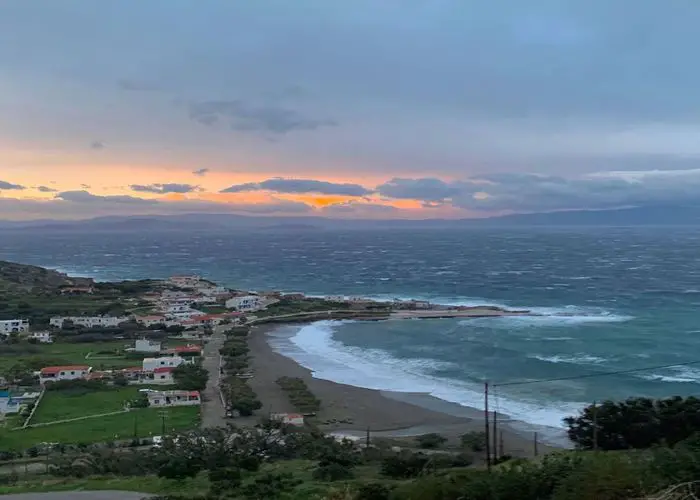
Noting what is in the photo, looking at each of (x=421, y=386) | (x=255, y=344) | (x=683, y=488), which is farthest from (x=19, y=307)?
(x=683, y=488)

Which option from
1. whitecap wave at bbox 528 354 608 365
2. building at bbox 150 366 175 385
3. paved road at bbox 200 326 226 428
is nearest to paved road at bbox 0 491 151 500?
paved road at bbox 200 326 226 428

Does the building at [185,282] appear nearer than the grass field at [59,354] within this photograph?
No

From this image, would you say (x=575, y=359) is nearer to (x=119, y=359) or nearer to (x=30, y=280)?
(x=119, y=359)

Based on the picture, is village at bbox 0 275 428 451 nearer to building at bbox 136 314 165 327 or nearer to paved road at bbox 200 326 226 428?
building at bbox 136 314 165 327

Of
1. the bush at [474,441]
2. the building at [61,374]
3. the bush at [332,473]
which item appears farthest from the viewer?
the building at [61,374]

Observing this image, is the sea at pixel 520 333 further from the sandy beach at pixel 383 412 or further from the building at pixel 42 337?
the building at pixel 42 337

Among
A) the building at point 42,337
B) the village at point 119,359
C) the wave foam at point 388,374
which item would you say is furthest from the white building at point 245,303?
the building at point 42,337

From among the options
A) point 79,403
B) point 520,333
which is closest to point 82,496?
point 79,403
